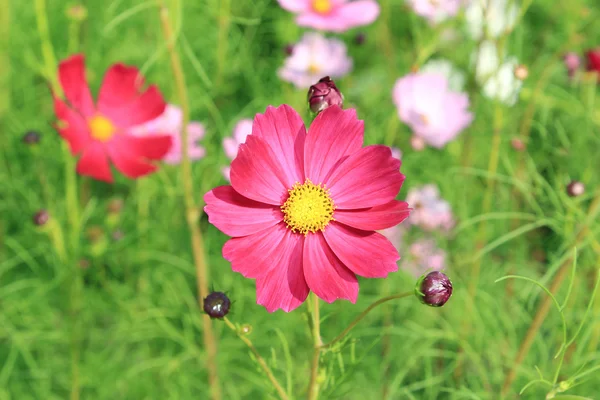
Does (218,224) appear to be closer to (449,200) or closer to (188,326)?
(188,326)

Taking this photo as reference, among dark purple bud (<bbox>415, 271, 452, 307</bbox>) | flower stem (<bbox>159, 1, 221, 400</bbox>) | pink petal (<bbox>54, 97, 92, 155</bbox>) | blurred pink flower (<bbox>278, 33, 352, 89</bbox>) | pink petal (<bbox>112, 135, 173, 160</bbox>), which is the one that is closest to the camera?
dark purple bud (<bbox>415, 271, 452, 307</bbox>)

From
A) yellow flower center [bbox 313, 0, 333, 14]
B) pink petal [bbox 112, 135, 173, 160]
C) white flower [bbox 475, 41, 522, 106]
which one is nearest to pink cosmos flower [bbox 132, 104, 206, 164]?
pink petal [bbox 112, 135, 173, 160]

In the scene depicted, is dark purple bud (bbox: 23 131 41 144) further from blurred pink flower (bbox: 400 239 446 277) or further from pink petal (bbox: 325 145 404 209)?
blurred pink flower (bbox: 400 239 446 277)

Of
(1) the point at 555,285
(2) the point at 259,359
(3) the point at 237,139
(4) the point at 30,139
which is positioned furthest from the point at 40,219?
(1) the point at 555,285

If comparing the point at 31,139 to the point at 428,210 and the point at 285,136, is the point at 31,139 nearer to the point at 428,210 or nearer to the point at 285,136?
the point at 285,136

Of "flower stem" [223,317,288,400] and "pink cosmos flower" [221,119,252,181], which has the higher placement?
"pink cosmos flower" [221,119,252,181]

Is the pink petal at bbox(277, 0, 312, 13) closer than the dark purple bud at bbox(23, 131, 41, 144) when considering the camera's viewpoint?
No

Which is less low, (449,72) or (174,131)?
(449,72)
